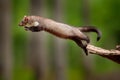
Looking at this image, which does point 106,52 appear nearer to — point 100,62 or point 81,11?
point 81,11

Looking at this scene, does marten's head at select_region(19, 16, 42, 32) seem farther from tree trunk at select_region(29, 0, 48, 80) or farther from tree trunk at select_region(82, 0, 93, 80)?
tree trunk at select_region(82, 0, 93, 80)

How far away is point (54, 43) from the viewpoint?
23.0 ft

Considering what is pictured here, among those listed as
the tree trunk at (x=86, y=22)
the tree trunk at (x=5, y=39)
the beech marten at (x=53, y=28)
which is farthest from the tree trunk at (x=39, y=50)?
the beech marten at (x=53, y=28)

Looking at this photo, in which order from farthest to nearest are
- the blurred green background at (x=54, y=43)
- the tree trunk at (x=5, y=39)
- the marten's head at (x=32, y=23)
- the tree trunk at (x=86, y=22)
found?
the tree trunk at (x=86, y=22) → the blurred green background at (x=54, y=43) → the tree trunk at (x=5, y=39) → the marten's head at (x=32, y=23)

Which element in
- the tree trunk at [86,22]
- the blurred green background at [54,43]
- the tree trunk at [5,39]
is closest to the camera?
the tree trunk at [5,39]

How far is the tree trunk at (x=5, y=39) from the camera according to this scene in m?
6.00

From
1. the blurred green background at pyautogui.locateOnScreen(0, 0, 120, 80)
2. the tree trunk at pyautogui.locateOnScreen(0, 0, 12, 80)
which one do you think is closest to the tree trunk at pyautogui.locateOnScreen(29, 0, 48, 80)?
the blurred green background at pyautogui.locateOnScreen(0, 0, 120, 80)

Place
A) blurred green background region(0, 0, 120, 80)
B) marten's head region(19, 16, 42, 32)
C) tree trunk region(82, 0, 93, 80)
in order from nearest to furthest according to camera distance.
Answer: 1. marten's head region(19, 16, 42, 32)
2. blurred green background region(0, 0, 120, 80)
3. tree trunk region(82, 0, 93, 80)

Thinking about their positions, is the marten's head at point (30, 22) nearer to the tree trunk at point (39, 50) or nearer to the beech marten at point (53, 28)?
the beech marten at point (53, 28)

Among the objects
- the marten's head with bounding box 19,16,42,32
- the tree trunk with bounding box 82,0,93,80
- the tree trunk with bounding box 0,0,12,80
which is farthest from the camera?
the tree trunk with bounding box 82,0,93,80

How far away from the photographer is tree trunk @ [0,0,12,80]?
6.00m

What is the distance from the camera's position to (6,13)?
592cm

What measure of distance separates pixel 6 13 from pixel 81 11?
4.23 metres

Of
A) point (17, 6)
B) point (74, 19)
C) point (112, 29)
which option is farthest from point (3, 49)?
point (112, 29)
